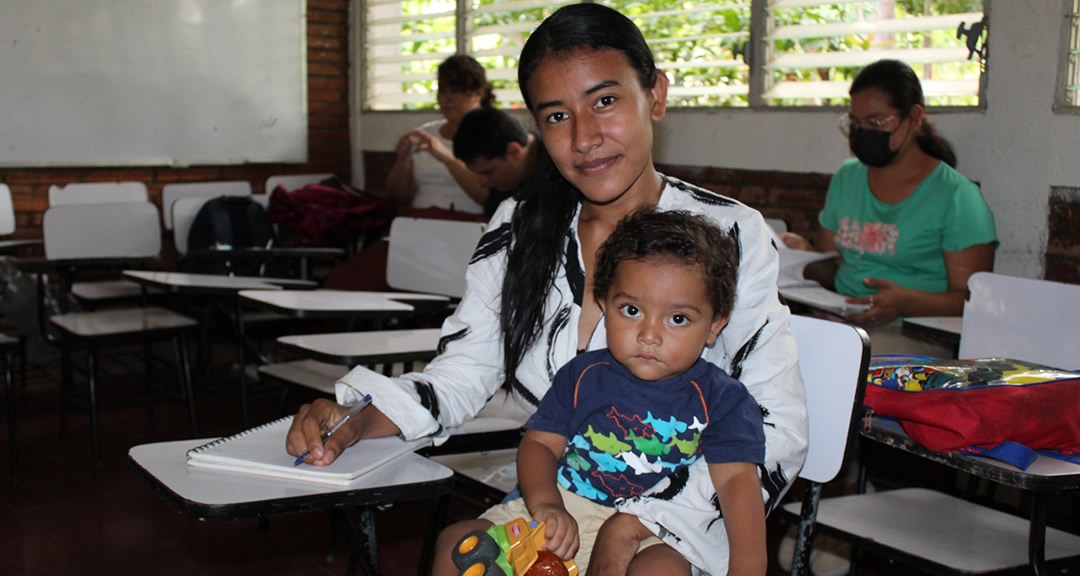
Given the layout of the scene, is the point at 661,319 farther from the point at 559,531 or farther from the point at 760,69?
the point at 760,69

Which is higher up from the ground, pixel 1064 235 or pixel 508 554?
pixel 1064 235

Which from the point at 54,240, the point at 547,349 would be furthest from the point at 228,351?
the point at 547,349

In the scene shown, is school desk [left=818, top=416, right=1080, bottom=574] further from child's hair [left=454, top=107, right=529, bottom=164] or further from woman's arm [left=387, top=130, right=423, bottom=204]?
woman's arm [left=387, top=130, right=423, bottom=204]

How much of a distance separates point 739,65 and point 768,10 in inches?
10.4

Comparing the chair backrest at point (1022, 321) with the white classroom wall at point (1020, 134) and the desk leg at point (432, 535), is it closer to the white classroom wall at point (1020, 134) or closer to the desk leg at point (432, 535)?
the white classroom wall at point (1020, 134)

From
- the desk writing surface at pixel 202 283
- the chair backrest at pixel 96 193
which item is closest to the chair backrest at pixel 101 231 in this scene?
the chair backrest at pixel 96 193

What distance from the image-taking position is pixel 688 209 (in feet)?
5.50

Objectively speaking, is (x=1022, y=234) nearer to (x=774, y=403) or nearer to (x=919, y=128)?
(x=919, y=128)

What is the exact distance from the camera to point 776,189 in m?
4.11

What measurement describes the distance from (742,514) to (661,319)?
30cm

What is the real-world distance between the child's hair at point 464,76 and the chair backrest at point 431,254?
1.47 m

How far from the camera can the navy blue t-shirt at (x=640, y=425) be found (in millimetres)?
1431

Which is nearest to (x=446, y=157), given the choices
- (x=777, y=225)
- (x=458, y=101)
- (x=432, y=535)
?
(x=458, y=101)

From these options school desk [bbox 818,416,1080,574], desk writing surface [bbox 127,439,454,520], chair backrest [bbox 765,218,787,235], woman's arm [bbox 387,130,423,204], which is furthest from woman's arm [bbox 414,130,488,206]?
desk writing surface [bbox 127,439,454,520]
